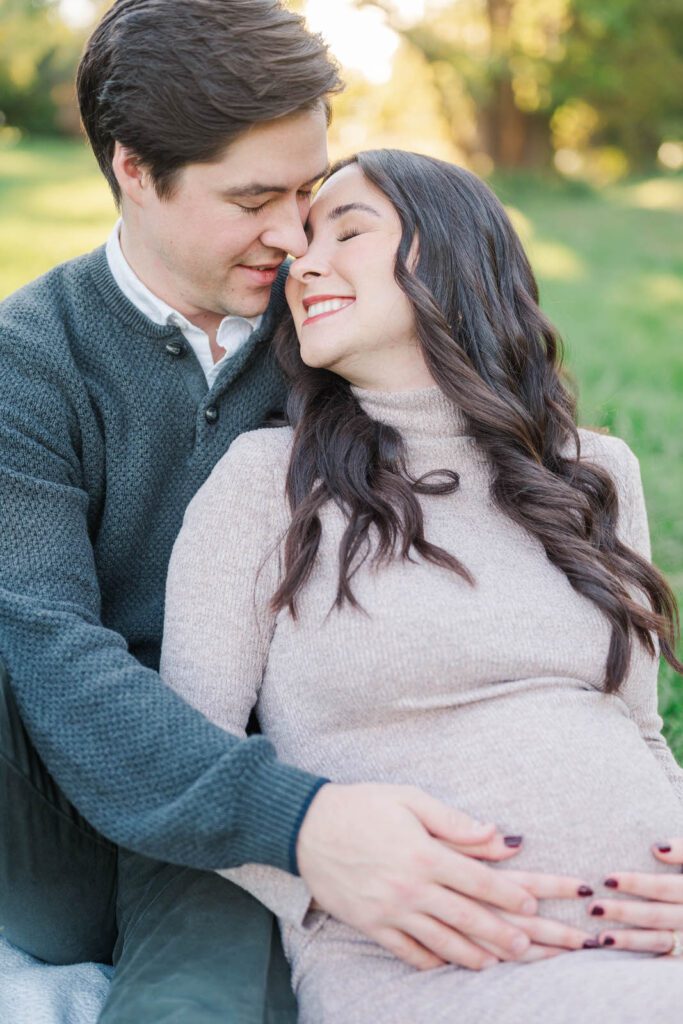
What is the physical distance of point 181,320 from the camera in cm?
249

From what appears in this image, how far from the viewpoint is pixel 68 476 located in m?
2.25

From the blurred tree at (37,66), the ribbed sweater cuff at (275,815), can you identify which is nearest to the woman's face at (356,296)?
the ribbed sweater cuff at (275,815)


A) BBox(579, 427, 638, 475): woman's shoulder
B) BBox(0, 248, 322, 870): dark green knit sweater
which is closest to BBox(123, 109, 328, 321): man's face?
BBox(0, 248, 322, 870): dark green knit sweater

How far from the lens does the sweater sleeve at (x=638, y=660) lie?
2.18 meters

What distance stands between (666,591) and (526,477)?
0.37m

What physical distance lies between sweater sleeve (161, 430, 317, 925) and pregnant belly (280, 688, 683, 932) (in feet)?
0.70

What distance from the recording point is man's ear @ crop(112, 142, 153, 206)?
2.54 meters

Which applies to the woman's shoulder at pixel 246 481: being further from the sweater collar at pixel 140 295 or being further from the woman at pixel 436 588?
the sweater collar at pixel 140 295

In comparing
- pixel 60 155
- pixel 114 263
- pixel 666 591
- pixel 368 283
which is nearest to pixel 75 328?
pixel 114 263

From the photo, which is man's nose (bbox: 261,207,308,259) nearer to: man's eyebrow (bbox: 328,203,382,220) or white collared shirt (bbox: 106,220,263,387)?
man's eyebrow (bbox: 328,203,382,220)

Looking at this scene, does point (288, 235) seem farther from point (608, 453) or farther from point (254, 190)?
point (608, 453)

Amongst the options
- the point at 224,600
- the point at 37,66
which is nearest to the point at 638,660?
the point at 224,600

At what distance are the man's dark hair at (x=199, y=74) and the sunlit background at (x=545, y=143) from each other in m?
0.07

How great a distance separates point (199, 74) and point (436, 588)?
4.03ft
